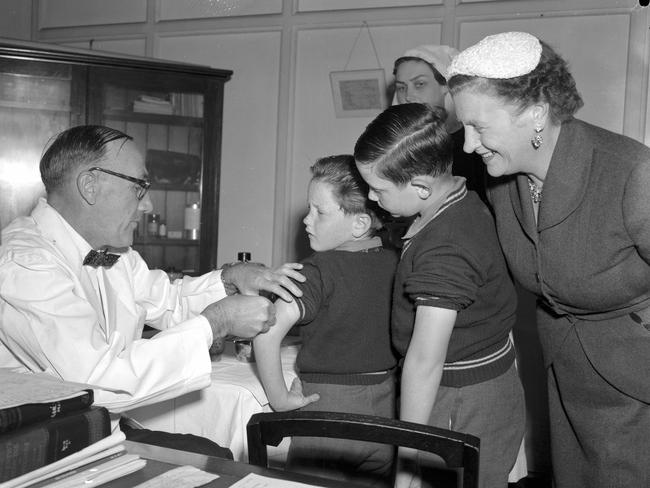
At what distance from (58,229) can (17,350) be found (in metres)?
0.36

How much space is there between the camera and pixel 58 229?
1862mm

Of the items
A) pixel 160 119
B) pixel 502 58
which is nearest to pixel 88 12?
pixel 160 119

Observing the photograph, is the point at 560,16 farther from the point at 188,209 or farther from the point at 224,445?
the point at 224,445

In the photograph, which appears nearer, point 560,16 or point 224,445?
point 224,445

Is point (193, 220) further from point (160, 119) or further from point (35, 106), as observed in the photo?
point (35, 106)

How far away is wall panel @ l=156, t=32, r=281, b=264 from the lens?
15.0ft

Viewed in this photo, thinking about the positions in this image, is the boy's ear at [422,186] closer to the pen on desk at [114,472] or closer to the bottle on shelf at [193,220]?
the pen on desk at [114,472]

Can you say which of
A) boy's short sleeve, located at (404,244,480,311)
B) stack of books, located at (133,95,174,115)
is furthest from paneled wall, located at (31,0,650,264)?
boy's short sleeve, located at (404,244,480,311)

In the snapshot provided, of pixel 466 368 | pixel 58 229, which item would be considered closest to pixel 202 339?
pixel 58 229

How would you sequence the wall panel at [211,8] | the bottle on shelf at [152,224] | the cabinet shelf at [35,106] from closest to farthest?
1. the cabinet shelf at [35,106]
2. the wall panel at [211,8]
3. the bottle on shelf at [152,224]

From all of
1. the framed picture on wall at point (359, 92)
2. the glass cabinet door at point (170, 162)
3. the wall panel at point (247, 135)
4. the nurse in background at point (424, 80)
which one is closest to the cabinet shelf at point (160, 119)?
the glass cabinet door at point (170, 162)

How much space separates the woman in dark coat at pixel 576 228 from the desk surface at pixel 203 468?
100 centimetres

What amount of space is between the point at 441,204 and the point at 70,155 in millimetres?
1037

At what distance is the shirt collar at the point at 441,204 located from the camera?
1.78 metres
